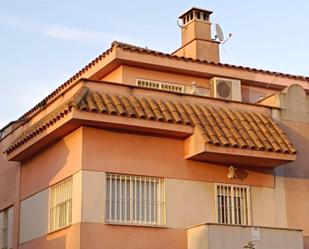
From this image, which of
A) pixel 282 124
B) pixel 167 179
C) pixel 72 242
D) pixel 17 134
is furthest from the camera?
pixel 17 134

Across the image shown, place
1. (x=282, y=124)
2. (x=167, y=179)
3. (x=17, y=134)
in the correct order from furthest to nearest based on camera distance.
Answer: (x=17, y=134), (x=282, y=124), (x=167, y=179)

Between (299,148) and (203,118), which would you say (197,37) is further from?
(203,118)

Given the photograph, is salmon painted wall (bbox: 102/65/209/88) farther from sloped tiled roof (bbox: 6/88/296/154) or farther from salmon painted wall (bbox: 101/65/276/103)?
sloped tiled roof (bbox: 6/88/296/154)

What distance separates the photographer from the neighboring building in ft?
63.2

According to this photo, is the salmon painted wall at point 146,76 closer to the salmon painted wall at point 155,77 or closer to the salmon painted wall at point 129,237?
the salmon painted wall at point 155,77

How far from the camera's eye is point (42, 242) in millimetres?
20953

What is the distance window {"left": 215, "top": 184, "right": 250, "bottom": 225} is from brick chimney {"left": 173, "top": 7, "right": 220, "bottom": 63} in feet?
24.2

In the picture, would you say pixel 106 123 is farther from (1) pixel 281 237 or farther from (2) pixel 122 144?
(1) pixel 281 237

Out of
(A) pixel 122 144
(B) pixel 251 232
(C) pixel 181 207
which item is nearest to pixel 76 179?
(A) pixel 122 144

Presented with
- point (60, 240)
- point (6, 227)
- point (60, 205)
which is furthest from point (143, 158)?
point (6, 227)

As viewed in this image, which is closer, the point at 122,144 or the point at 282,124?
the point at 122,144

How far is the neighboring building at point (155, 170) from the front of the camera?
19.3 meters

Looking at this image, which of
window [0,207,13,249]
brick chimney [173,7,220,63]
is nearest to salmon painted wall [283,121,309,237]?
brick chimney [173,7,220,63]

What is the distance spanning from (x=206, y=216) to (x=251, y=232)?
1411mm
